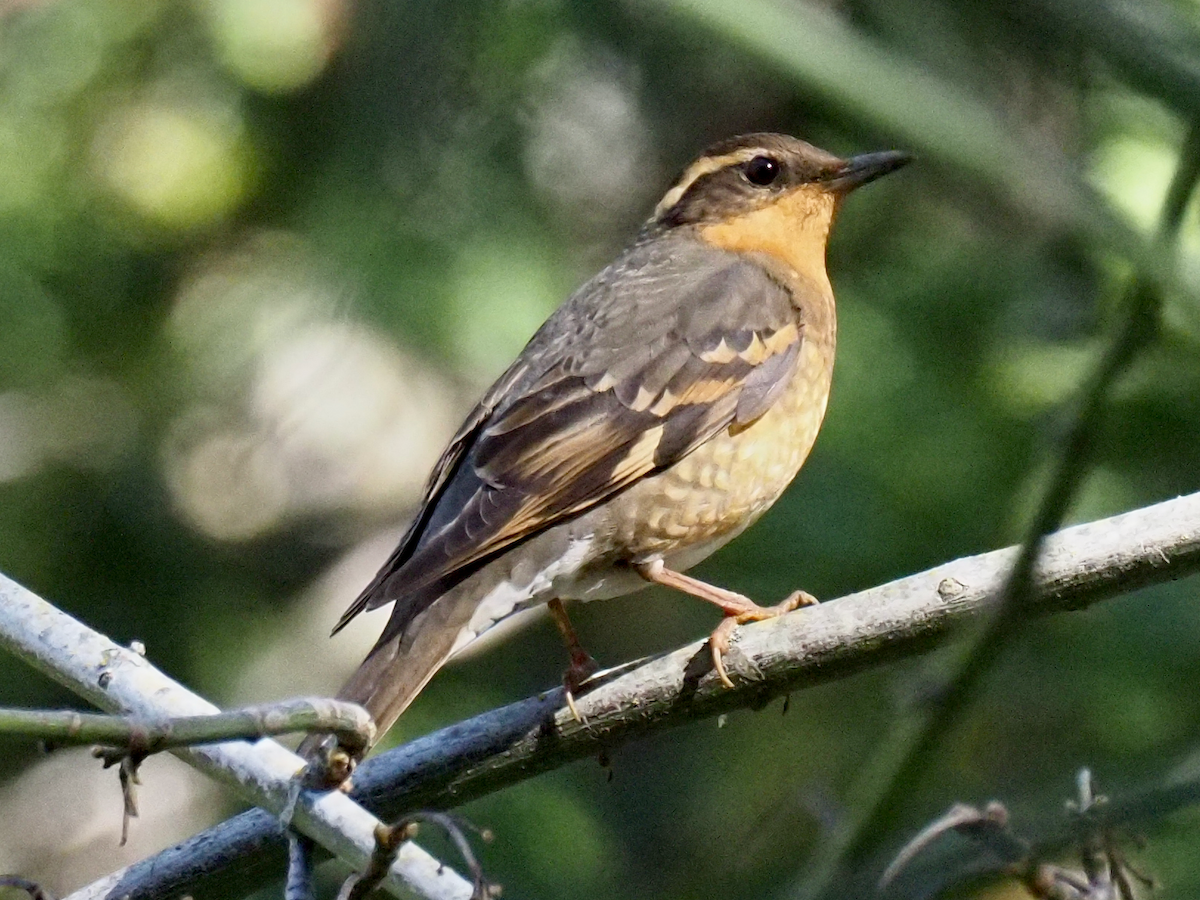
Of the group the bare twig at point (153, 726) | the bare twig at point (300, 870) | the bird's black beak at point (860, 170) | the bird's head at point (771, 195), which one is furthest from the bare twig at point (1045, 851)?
the bird's head at point (771, 195)

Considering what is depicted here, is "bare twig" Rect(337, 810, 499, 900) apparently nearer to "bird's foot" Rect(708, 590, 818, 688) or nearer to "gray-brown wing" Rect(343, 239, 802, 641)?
"bird's foot" Rect(708, 590, 818, 688)

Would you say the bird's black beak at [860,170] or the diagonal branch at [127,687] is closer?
the diagonal branch at [127,687]

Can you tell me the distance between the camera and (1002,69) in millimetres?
1165

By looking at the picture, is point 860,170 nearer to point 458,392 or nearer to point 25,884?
point 458,392

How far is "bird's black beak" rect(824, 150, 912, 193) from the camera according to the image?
5066 millimetres

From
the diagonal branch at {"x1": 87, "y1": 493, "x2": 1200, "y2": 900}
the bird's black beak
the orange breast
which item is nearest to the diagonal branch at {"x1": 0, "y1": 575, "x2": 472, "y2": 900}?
the diagonal branch at {"x1": 87, "y1": 493, "x2": 1200, "y2": 900}

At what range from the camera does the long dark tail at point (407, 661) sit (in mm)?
3660

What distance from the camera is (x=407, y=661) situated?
3.78 metres

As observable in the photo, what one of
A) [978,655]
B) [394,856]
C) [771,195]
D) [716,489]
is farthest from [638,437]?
[978,655]

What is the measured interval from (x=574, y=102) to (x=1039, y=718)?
289 centimetres

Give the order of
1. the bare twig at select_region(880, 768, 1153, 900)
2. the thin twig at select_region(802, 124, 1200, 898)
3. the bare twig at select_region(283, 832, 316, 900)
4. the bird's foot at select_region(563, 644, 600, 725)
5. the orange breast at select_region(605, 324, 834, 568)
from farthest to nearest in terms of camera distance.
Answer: the orange breast at select_region(605, 324, 834, 568)
the bird's foot at select_region(563, 644, 600, 725)
the bare twig at select_region(283, 832, 316, 900)
the bare twig at select_region(880, 768, 1153, 900)
the thin twig at select_region(802, 124, 1200, 898)

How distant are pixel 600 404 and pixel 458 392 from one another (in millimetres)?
2266

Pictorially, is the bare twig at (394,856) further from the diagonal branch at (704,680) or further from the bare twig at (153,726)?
the diagonal branch at (704,680)

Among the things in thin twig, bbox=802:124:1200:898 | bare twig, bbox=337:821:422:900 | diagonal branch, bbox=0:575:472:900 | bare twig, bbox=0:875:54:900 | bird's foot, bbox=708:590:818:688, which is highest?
bird's foot, bbox=708:590:818:688
